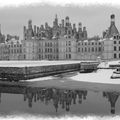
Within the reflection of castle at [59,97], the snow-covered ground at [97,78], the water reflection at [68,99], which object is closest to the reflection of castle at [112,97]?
the water reflection at [68,99]

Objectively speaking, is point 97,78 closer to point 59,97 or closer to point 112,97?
point 112,97

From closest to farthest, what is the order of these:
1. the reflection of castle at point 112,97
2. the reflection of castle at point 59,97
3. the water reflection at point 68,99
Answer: the water reflection at point 68,99 < the reflection of castle at point 112,97 < the reflection of castle at point 59,97

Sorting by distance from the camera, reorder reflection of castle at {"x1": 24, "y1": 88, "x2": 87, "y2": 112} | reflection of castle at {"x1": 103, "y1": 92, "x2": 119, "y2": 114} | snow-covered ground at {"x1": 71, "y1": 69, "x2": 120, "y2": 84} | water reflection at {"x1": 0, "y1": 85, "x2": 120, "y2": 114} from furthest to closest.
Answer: snow-covered ground at {"x1": 71, "y1": 69, "x2": 120, "y2": 84} → reflection of castle at {"x1": 24, "y1": 88, "x2": 87, "y2": 112} → reflection of castle at {"x1": 103, "y1": 92, "x2": 119, "y2": 114} → water reflection at {"x1": 0, "y1": 85, "x2": 120, "y2": 114}

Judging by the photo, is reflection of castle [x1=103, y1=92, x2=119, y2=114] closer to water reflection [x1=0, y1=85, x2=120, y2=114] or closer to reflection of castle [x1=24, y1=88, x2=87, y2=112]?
water reflection [x1=0, y1=85, x2=120, y2=114]

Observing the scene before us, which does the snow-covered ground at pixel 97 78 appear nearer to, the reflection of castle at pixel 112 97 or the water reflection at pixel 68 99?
the reflection of castle at pixel 112 97

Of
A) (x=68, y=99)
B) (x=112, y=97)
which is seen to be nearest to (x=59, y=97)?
(x=68, y=99)

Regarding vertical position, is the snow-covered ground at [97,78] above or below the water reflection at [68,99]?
below

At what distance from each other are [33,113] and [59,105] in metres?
2.02

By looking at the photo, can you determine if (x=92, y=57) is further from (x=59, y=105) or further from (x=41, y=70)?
(x=59, y=105)

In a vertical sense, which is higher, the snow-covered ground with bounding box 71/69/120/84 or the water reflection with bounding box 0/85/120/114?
the water reflection with bounding box 0/85/120/114

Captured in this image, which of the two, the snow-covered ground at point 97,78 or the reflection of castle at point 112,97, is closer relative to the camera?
the reflection of castle at point 112,97

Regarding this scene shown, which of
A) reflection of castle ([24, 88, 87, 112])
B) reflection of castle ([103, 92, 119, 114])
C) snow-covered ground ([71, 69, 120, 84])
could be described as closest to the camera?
reflection of castle ([103, 92, 119, 114])

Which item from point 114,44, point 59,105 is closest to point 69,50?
point 114,44

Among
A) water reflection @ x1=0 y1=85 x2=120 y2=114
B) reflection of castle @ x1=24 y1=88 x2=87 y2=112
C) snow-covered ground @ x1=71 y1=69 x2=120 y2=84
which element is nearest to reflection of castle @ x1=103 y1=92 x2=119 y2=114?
water reflection @ x1=0 y1=85 x2=120 y2=114
